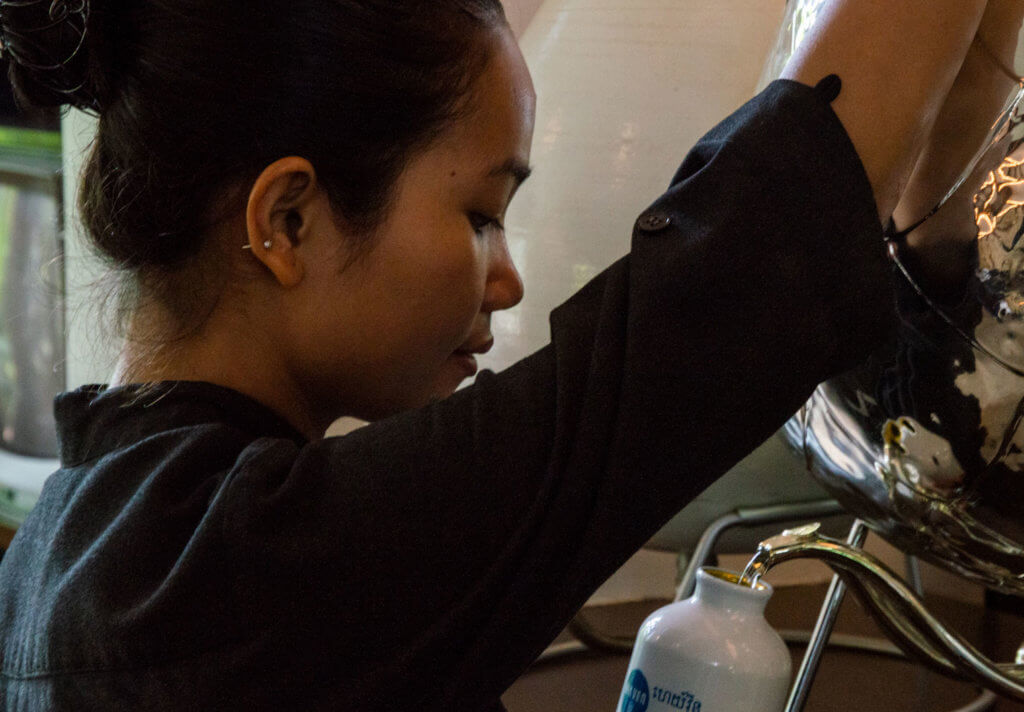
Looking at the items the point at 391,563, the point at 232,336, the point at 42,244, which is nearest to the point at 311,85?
the point at 232,336

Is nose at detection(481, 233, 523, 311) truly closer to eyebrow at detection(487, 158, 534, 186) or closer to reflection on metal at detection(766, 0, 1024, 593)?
eyebrow at detection(487, 158, 534, 186)

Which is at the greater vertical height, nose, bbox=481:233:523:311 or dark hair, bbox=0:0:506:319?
dark hair, bbox=0:0:506:319

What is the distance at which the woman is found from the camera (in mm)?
477

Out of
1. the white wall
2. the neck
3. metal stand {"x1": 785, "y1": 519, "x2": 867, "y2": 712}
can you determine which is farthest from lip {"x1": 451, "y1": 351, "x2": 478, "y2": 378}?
the white wall

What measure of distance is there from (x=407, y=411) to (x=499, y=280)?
0.16 meters

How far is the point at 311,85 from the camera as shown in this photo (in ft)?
1.95

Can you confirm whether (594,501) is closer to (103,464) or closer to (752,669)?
(752,669)

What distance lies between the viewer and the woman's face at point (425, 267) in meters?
0.61

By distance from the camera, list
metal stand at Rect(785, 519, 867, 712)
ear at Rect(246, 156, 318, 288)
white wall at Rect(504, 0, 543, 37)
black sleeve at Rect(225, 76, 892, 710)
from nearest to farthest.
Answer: black sleeve at Rect(225, 76, 892, 710)
ear at Rect(246, 156, 318, 288)
metal stand at Rect(785, 519, 867, 712)
white wall at Rect(504, 0, 543, 37)

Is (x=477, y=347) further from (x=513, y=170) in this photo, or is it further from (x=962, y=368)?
(x=962, y=368)

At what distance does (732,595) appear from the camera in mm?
519

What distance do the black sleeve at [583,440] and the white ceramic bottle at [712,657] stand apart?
5 centimetres

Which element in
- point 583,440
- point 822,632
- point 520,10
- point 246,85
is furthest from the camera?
point 520,10

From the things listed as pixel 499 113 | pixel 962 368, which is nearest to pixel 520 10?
pixel 499 113
